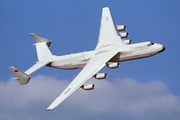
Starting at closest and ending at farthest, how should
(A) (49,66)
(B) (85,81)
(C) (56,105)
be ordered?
(C) (56,105) < (B) (85,81) < (A) (49,66)

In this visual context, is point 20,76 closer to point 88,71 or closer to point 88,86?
point 88,71

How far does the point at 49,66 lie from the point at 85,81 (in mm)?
12777

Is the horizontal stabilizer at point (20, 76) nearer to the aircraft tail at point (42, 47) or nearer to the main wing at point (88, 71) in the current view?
the main wing at point (88, 71)

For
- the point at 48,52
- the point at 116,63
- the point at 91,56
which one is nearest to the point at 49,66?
the point at 48,52

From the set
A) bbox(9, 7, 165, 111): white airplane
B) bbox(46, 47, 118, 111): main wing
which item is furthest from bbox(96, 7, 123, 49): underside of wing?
bbox(46, 47, 118, 111): main wing

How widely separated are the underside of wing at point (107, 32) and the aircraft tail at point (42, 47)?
32.2 ft

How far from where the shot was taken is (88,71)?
252 ft

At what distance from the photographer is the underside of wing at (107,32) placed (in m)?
84.4

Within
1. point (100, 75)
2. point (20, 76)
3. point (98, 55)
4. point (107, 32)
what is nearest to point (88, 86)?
point (100, 75)

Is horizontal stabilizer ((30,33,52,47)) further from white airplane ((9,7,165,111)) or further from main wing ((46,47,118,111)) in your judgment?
main wing ((46,47,118,111))

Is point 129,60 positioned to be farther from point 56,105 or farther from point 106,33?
point 56,105

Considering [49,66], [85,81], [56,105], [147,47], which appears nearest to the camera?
[56,105]

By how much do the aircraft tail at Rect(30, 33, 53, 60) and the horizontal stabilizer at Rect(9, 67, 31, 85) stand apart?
8942 millimetres

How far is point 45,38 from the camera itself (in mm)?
88125
